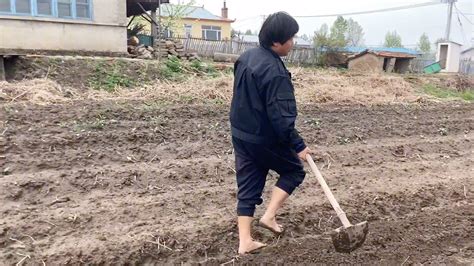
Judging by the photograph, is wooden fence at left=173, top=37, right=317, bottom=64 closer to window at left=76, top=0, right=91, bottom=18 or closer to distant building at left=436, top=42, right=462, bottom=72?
window at left=76, top=0, right=91, bottom=18

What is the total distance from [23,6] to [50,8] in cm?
72

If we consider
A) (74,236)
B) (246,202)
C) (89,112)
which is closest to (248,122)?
(246,202)

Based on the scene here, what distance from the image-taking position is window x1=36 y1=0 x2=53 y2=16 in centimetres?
1304

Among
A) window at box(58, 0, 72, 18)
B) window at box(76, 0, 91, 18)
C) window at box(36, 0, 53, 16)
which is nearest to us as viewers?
window at box(36, 0, 53, 16)

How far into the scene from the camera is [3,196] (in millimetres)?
4004

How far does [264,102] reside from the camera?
3.09 meters

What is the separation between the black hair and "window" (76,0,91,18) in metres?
12.1

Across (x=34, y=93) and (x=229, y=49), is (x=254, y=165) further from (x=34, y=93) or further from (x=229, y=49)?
(x=229, y=49)

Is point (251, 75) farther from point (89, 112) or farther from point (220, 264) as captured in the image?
point (89, 112)

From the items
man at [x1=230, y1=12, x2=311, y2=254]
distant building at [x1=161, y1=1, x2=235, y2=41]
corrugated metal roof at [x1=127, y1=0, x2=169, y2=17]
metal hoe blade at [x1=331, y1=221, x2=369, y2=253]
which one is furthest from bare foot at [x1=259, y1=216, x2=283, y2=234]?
distant building at [x1=161, y1=1, x2=235, y2=41]

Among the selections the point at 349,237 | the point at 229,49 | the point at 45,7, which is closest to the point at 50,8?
the point at 45,7

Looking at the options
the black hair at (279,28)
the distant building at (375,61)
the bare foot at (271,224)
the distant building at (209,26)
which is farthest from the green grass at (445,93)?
the distant building at (209,26)

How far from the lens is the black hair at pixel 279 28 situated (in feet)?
10.0

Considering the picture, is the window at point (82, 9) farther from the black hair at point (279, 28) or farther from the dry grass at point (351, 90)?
the black hair at point (279, 28)
